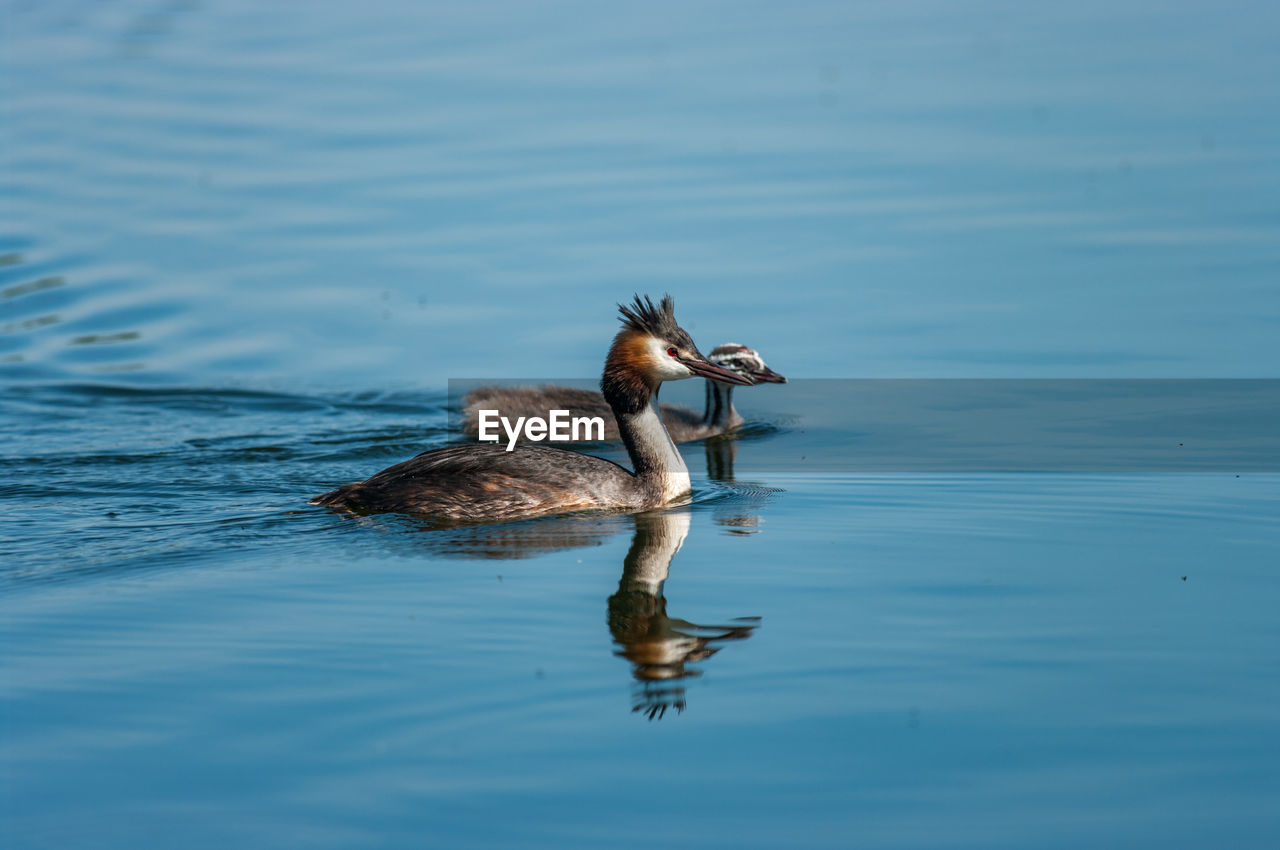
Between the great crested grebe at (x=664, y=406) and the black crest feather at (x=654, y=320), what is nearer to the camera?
the black crest feather at (x=654, y=320)

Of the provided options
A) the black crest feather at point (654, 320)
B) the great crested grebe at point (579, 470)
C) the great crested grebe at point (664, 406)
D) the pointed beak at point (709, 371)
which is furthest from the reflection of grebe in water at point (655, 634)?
the great crested grebe at point (664, 406)

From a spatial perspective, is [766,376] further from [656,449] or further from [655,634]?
[655,634]

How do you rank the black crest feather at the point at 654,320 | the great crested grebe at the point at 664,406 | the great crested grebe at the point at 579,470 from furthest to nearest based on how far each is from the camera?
the great crested grebe at the point at 664,406 < the black crest feather at the point at 654,320 < the great crested grebe at the point at 579,470

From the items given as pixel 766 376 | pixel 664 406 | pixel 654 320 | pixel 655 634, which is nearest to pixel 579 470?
pixel 654 320

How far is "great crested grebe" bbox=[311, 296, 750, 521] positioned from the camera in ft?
33.8

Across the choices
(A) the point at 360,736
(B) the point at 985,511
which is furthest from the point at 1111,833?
(B) the point at 985,511

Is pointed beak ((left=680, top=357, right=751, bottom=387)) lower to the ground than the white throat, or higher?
higher

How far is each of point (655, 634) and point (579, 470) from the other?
2.96 m

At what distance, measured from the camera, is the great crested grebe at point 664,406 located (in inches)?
536

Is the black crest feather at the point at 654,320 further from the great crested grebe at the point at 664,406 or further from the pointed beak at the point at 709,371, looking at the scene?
the great crested grebe at the point at 664,406

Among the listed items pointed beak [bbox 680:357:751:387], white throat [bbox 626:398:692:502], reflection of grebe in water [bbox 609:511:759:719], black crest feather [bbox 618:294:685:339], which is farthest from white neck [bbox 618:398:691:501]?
reflection of grebe in water [bbox 609:511:759:719]

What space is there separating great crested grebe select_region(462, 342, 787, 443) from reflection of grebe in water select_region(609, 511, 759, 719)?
4.17 meters

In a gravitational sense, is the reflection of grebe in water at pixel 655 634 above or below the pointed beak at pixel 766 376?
below

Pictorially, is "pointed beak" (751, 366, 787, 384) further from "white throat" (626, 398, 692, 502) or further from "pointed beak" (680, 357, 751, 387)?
"white throat" (626, 398, 692, 502)
